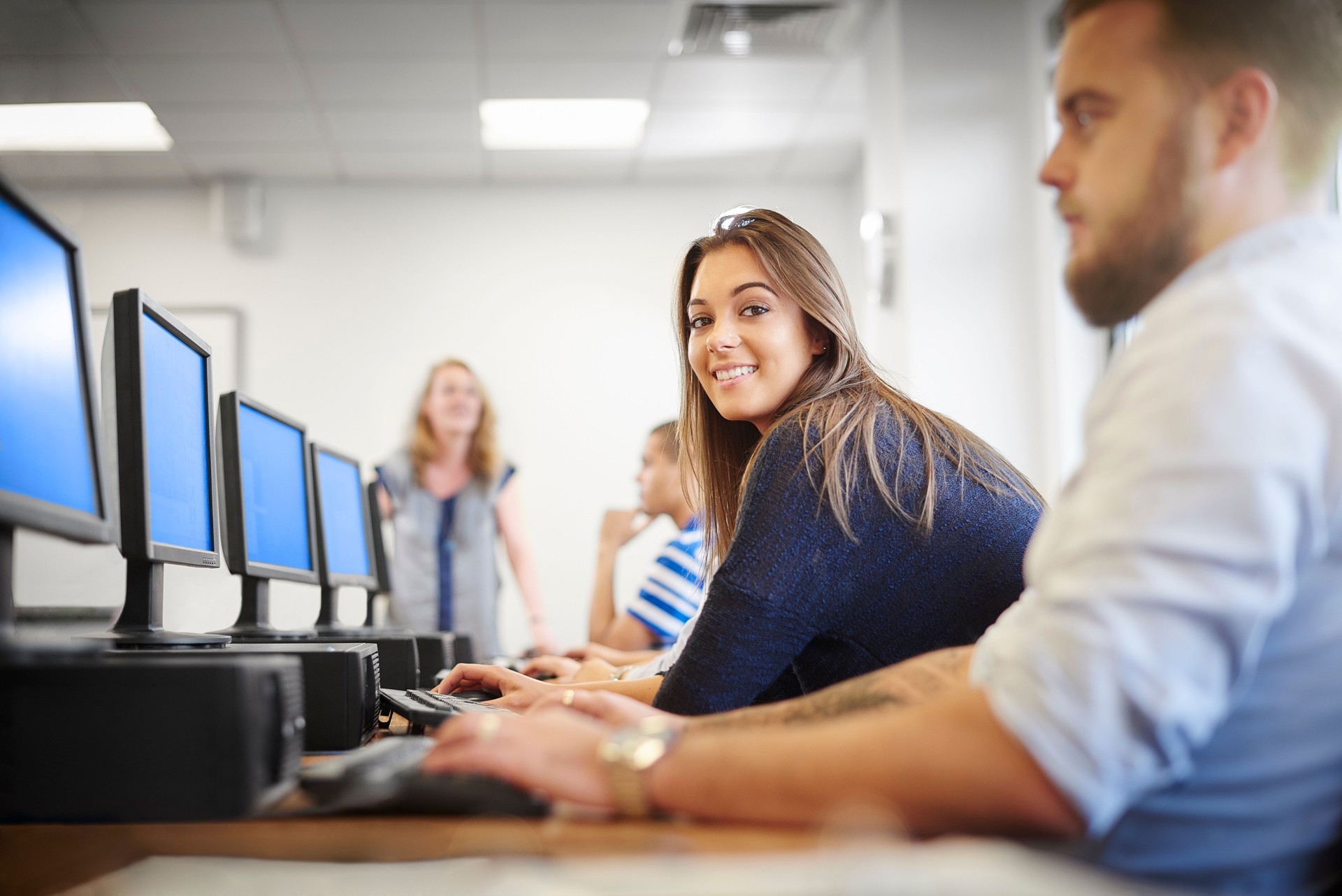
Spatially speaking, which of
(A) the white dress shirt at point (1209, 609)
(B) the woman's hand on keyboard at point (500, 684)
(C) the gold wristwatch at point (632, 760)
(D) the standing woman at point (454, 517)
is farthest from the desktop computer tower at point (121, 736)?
(D) the standing woman at point (454, 517)

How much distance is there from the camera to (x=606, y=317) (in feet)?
17.0

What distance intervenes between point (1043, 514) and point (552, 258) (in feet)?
13.3

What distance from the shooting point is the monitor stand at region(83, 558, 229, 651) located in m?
1.14

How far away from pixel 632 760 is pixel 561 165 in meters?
4.50

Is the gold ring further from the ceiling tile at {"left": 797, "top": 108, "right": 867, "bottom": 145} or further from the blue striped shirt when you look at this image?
the ceiling tile at {"left": 797, "top": 108, "right": 867, "bottom": 145}

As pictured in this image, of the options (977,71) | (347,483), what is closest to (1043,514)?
(347,483)

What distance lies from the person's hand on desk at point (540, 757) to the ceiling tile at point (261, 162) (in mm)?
4390

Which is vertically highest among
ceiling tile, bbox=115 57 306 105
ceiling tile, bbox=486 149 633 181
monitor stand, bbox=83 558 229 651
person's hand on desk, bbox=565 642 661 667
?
ceiling tile, bbox=115 57 306 105

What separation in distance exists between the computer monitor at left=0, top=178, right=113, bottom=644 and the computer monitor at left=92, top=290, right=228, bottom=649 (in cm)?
10

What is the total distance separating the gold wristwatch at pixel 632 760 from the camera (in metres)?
0.73

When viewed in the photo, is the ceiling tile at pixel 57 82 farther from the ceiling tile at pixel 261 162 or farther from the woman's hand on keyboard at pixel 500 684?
the woman's hand on keyboard at pixel 500 684

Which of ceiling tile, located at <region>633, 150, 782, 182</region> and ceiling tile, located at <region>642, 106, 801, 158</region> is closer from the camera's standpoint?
ceiling tile, located at <region>642, 106, 801, 158</region>

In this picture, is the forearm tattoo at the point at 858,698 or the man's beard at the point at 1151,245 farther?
the forearm tattoo at the point at 858,698

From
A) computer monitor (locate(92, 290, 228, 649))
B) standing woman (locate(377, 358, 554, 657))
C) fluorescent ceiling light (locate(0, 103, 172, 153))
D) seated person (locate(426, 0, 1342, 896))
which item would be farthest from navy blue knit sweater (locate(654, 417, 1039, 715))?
fluorescent ceiling light (locate(0, 103, 172, 153))
